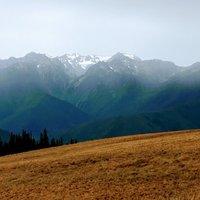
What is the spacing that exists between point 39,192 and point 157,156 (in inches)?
613

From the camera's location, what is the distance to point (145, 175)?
45.9 m

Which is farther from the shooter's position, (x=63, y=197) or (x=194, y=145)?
(x=194, y=145)

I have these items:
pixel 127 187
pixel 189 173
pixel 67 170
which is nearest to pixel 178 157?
pixel 189 173

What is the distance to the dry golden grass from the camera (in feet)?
136

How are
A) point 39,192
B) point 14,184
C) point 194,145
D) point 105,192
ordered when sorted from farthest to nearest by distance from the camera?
1. point 194,145
2. point 14,184
3. point 39,192
4. point 105,192

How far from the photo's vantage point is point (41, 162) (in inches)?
2387

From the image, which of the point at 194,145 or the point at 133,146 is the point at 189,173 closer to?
the point at 194,145

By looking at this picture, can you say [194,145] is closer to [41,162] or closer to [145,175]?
[145,175]

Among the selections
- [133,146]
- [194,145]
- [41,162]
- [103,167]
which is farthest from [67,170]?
[194,145]

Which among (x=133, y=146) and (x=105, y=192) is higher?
(x=133, y=146)

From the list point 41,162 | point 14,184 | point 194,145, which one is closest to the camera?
point 14,184

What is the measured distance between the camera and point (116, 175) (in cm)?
4744

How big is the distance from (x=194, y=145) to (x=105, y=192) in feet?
59.5

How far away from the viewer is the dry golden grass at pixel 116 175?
136 ft
